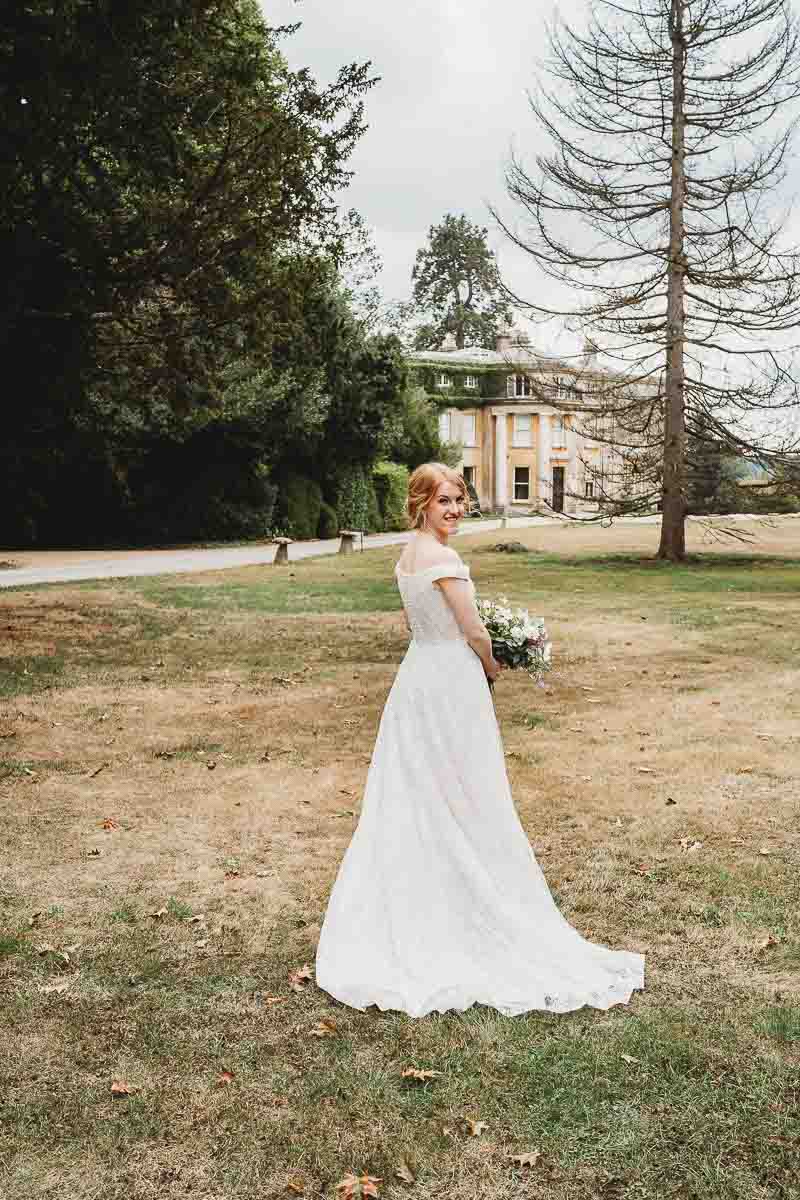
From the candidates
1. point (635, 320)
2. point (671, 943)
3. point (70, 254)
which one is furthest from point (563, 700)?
point (635, 320)

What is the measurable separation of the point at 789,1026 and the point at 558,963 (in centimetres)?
91

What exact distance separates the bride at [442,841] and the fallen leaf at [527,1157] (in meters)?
1.13

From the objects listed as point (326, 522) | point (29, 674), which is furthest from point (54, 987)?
point (326, 522)

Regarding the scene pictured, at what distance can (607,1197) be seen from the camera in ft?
10.3

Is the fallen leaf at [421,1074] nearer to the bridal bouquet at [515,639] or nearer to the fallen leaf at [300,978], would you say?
the fallen leaf at [300,978]

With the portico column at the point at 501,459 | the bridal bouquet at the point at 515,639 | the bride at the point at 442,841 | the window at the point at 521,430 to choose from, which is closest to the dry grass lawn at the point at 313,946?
the bride at the point at 442,841

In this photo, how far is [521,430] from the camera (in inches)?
2478

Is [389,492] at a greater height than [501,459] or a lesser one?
lesser

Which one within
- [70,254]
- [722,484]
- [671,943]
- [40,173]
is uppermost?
[40,173]

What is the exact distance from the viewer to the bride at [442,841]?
454 cm

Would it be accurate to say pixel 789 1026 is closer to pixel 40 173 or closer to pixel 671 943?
pixel 671 943

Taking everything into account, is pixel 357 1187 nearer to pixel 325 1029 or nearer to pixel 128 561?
pixel 325 1029

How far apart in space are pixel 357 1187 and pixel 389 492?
3914cm

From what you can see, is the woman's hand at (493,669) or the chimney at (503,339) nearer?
the woman's hand at (493,669)
